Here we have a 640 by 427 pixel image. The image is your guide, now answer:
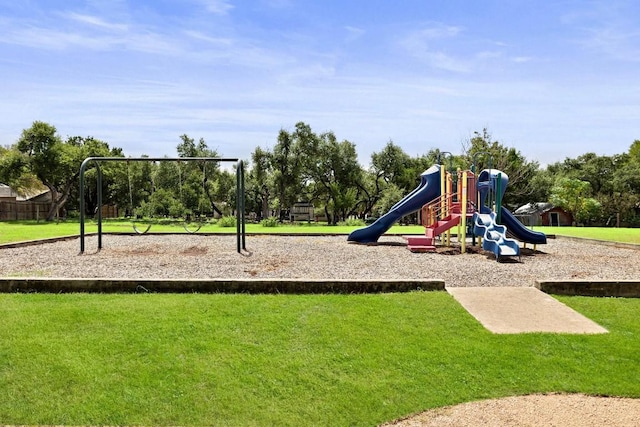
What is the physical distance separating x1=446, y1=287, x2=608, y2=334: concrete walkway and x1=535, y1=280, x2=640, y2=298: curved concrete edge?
28 cm

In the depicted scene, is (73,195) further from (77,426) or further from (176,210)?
(77,426)

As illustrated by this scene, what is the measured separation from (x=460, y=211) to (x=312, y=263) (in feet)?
20.3

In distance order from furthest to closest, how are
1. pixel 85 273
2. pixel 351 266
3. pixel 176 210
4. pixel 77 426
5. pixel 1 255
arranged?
pixel 176 210 → pixel 1 255 → pixel 351 266 → pixel 85 273 → pixel 77 426

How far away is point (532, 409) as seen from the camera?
3533mm

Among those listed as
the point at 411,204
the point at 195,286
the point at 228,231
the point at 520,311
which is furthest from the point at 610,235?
the point at 195,286

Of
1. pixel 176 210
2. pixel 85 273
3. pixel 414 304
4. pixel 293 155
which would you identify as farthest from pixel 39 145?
pixel 414 304

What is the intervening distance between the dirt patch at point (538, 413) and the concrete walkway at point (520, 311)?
1389 mm

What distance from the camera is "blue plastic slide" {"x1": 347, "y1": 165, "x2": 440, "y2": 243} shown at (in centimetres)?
1494

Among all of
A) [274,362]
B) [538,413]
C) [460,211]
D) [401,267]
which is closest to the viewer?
[538,413]

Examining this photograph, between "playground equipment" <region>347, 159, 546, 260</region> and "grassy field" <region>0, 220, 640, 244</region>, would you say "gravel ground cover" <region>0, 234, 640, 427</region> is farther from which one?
"grassy field" <region>0, 220, 640, 244</region>

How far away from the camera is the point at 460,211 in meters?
14.4

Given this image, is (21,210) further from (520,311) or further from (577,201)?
(577,201)

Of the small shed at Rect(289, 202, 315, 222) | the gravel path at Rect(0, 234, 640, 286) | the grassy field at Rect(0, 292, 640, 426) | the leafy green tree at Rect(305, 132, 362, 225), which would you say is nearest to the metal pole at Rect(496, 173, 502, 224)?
the gravel path at Rect(0, 234, 640, 286)

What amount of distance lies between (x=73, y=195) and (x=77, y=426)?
50626 mm
